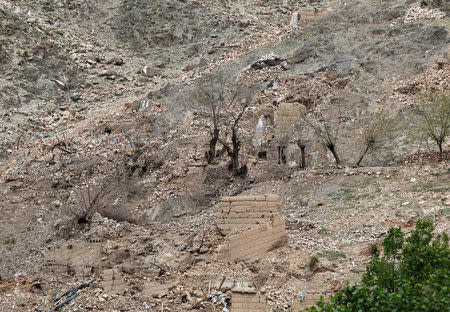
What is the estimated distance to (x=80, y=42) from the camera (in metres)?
35.6

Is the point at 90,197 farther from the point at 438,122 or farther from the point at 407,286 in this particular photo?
the point at 407,286

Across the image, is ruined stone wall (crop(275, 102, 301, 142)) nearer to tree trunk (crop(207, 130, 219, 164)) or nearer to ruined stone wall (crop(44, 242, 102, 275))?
tree trunk (crop(207, 130, 219, 164))

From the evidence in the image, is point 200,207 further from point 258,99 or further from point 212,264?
point 258,99

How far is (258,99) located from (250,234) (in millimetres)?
12630

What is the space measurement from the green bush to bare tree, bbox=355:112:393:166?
825 centimetres

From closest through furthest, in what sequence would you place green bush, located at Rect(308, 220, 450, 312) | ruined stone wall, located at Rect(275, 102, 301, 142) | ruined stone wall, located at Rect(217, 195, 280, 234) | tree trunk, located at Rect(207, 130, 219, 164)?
1. green bush, located at Rect(308, 220, 450, 312)
2. ruined stone wall, located at Rect(217, 195, 280, 234)
3. tree trunk, located at Rect(207, 130, 219, 164)
4. ruined stone wall, located at Rect(275, 102, 301, 142)

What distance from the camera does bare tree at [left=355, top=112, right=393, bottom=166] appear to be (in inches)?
706

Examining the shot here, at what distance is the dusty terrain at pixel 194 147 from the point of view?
40.7ft

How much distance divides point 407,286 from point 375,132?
1197 centimetres

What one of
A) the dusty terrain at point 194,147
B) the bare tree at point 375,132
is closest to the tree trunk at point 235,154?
the dusty terrain at point 194,147

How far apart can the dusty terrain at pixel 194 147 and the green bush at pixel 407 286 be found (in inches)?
87.2

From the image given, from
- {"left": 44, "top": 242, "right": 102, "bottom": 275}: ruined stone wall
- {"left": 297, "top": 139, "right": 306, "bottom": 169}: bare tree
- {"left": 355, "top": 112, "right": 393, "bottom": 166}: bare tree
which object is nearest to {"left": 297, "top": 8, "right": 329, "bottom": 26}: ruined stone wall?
{"left": 355, "top": 112, "right": 393, "bottom": 166}: bare tree

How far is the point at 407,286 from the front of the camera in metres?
7.37

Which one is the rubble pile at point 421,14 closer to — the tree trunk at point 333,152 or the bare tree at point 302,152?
the bare tree at point 302,152
